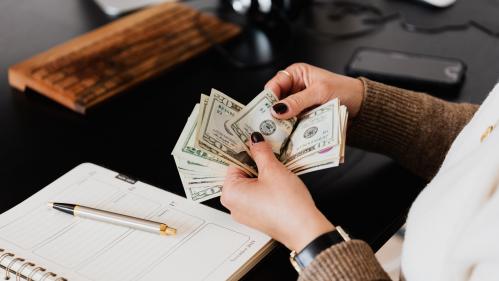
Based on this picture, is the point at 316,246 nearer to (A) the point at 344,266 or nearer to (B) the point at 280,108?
(A) the point at 344,266

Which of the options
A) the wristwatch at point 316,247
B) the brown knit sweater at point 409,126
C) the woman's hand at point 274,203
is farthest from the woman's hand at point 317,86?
the wristwatch at point 316,247

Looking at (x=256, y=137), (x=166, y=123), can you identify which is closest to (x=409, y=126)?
(x=256, y=137)

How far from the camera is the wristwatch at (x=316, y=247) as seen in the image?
28.4 inches

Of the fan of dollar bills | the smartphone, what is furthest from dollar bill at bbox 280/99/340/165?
the smartphone

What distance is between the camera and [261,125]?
0.89 meters

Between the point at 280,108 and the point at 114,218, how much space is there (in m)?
0.27

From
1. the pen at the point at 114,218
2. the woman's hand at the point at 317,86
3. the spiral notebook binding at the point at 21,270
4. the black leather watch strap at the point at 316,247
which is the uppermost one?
the woman's hand at the point at 317,86

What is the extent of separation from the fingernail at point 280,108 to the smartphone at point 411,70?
354 millimetres

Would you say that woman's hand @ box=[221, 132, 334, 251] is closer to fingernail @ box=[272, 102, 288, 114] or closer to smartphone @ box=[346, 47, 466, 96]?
fingernail @ box=[272, 102, 288, 114]

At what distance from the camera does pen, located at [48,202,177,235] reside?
2.64ft

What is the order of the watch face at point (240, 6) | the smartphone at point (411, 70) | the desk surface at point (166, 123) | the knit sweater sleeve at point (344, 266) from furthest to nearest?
the watch face at point (240, 6)
the smartphone at point (411, 70)
the desk surface at point (166, 123)
the knit sweater sleeve at point (344, 266)

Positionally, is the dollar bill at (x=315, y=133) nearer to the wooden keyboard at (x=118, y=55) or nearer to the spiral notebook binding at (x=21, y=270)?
the spiral notebook binding at (x=21, y=270)

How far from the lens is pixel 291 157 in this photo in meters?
0.86

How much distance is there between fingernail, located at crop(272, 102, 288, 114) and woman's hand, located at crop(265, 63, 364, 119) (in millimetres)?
54
